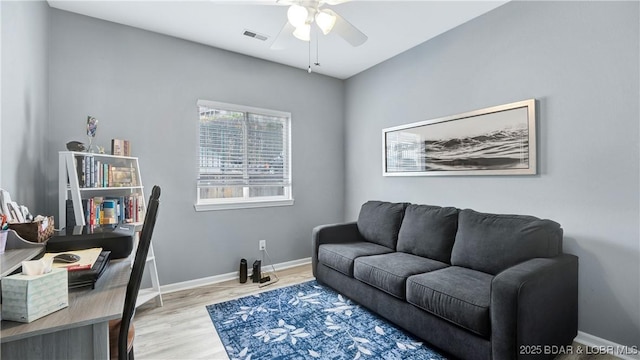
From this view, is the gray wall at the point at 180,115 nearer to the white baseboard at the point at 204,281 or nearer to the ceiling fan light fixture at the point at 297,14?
the white baseboard at the point at 204,281

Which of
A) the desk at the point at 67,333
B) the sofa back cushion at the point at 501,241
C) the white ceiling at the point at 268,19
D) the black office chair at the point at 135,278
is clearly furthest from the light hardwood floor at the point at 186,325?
the white ceiling at the point at 268,19

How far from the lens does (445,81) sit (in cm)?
298

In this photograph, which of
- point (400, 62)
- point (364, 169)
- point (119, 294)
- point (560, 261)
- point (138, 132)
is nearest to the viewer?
point (119, 294)

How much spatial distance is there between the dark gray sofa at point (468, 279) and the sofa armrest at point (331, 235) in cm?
12

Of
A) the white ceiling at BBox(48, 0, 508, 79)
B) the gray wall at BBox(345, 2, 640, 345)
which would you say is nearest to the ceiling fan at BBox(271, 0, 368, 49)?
the white ceiling at BBox(48, 0, 508, 79)

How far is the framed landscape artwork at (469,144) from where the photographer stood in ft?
7.84

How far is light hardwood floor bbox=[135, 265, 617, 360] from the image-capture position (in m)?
1.96

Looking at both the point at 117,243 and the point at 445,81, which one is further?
the point at 445,81

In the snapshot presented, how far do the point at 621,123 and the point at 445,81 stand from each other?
→ 1.43 meters

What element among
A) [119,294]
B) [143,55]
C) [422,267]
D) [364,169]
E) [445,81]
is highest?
[143,55]

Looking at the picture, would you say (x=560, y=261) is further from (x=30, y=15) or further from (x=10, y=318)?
(x=30, y=15)

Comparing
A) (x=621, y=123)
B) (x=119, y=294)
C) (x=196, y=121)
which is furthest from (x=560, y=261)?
(x=196, y=121)

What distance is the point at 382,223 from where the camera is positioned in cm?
313

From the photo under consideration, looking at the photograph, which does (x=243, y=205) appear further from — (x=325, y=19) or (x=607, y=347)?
(x=607, y=347)
